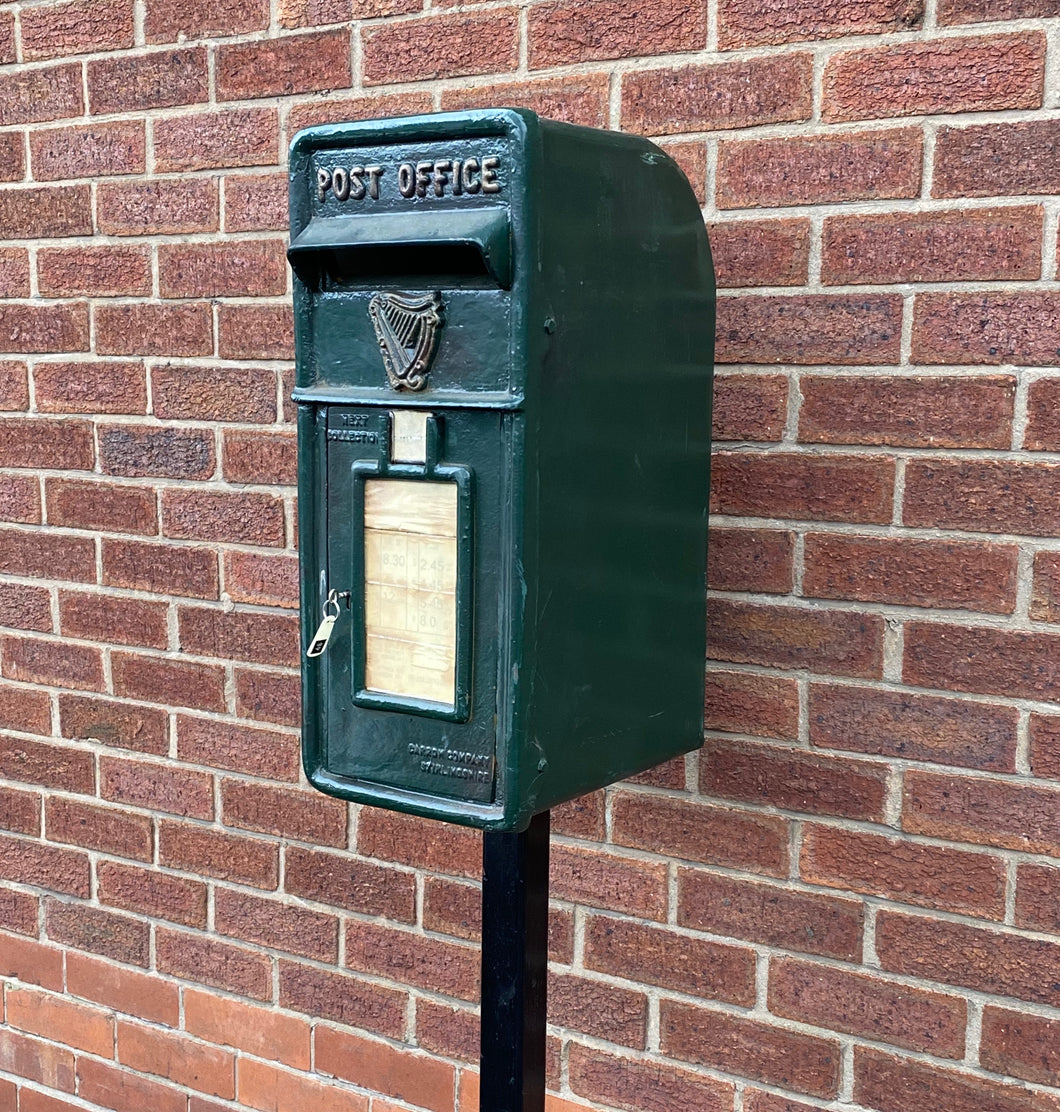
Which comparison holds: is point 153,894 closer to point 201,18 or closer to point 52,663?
point 52,663

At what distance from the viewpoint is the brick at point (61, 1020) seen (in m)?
2.71

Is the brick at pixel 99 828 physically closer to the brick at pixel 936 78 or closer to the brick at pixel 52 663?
the brick at pixel 52 663

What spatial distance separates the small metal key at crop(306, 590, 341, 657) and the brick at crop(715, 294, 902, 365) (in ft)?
2.38

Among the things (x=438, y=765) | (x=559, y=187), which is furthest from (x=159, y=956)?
(x=559, y=187)

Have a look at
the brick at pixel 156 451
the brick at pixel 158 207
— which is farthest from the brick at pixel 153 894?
the brick at pixel 158 207

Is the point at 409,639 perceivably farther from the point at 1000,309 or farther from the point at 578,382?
the point at 1000,309

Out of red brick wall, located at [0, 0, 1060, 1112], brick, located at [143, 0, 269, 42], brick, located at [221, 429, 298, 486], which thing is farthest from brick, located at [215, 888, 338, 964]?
brick, located at [143, 0, 269, 42]

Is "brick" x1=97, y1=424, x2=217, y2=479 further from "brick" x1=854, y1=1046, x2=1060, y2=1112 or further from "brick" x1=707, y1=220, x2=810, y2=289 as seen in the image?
"brick" x1=854, y1=1046, x2=1060, y2=1112

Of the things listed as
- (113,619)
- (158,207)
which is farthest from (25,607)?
(158,207)

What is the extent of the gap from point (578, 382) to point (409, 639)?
38 centimetres

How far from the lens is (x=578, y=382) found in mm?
1571

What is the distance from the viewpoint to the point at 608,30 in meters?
1.99

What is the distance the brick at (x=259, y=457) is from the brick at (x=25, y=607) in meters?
0.57

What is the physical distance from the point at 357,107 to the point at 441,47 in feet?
0.61
